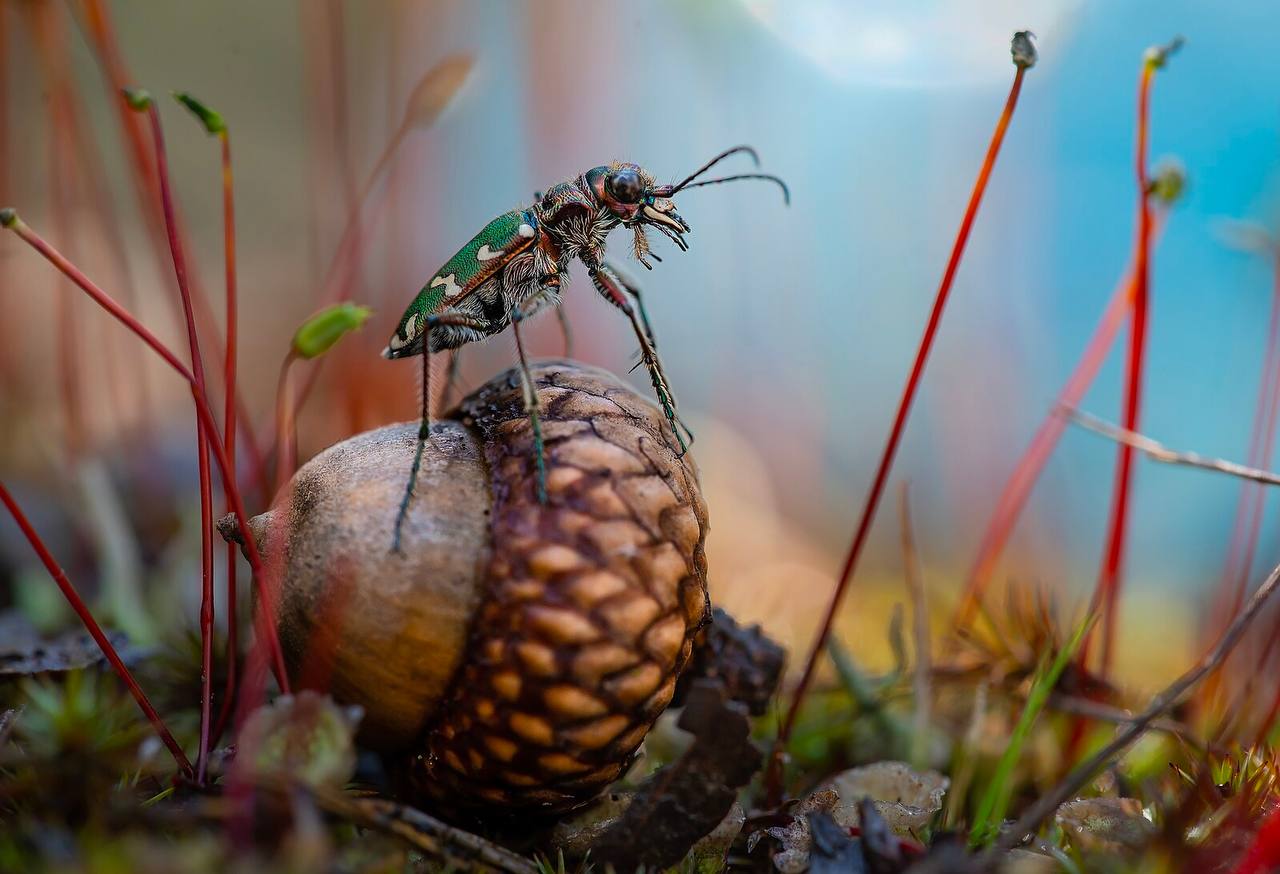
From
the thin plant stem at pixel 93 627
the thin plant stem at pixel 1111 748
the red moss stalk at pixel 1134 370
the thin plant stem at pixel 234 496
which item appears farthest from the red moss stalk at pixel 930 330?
the thin plant stem at pixel 93 627

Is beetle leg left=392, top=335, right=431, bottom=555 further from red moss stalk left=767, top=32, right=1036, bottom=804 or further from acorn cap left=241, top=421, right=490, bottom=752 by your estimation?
red moss stalk left=767, top=32, right=1036, bottom=804

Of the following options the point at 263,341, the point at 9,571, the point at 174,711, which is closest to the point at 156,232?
the point at 9,571

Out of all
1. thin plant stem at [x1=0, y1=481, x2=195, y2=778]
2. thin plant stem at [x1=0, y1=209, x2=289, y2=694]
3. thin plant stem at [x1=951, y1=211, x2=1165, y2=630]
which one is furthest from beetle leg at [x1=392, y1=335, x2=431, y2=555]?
thin plant stem at [x1=951, y1=211, x2=1165, y2=630]

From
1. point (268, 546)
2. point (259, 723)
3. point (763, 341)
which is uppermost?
point (763, 341)

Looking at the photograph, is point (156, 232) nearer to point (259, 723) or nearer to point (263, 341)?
point (259, 723)

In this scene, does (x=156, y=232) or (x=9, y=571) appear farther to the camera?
(x=9, y=571)

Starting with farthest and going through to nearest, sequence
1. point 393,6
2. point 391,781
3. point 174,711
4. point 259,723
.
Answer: point 393,6
point 174,711
point 391,781
point 259,723
